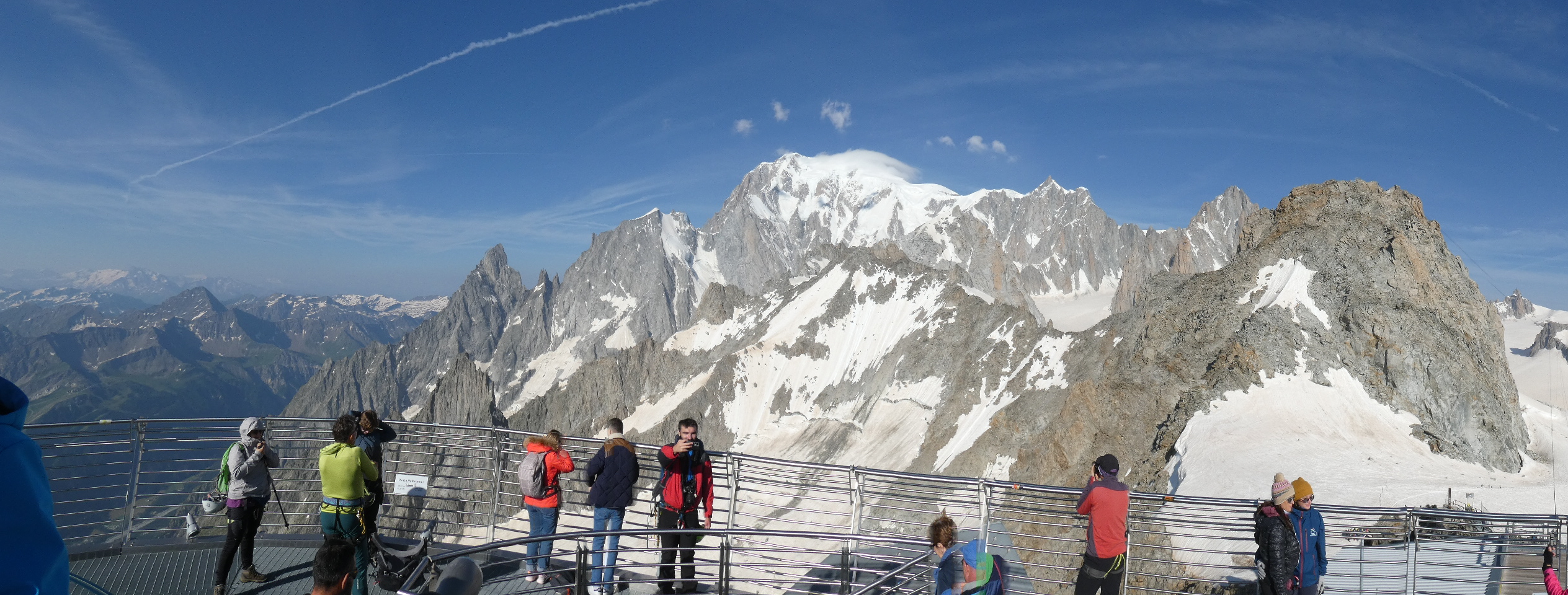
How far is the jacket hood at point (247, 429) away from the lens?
314 inches

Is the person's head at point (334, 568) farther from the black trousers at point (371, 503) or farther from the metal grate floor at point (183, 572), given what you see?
the metal grate floor at point (183, 572)

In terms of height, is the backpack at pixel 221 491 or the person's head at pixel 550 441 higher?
the person's head at pixel 550 441

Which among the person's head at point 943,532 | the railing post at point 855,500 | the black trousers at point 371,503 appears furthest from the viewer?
the railing post at point 855,500

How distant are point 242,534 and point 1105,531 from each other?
8756mm

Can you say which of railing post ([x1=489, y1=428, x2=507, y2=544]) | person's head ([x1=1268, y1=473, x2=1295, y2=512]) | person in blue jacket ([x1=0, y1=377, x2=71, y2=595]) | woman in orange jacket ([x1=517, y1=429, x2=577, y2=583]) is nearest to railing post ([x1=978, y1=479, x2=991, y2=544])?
person's head ([x1=1268, y1=473, x2=1295, y2=512])

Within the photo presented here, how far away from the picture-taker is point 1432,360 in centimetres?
2820

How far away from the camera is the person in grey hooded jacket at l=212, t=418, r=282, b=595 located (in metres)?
7.91

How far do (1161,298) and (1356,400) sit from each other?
19.9m

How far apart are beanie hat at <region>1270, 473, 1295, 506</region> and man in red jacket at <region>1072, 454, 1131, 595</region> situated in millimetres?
1351

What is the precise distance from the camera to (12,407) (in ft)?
7.14

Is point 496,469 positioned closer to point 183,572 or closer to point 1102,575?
point 183,572

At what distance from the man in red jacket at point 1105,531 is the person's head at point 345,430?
7.23 m

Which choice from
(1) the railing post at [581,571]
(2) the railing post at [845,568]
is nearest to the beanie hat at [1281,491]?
(2) the railing post at [845,568]

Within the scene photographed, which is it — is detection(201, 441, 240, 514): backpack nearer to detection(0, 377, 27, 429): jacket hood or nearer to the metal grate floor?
the metal grate floor
